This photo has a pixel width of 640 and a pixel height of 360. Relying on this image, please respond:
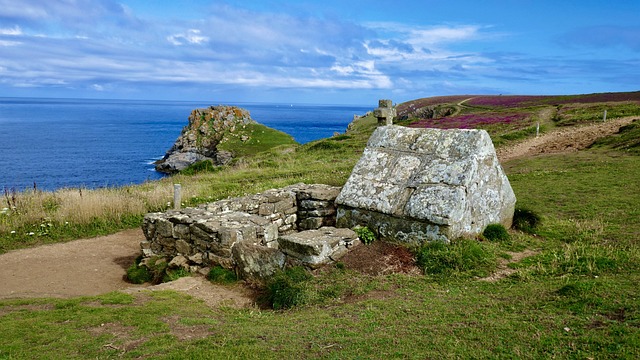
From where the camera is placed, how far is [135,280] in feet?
36.2

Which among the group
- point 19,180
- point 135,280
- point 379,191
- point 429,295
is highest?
point 379,191

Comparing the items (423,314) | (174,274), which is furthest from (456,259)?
(174,274)

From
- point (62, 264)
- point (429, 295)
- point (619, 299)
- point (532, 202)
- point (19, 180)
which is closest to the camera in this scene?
point (619, 299)

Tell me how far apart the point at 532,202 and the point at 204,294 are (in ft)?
37.7

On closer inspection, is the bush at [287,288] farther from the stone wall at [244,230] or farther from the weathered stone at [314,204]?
the weathered stone at [314,204]

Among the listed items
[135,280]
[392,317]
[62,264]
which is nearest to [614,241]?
[392,317]

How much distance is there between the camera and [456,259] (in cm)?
892

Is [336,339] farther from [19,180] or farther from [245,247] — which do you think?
[19,180]

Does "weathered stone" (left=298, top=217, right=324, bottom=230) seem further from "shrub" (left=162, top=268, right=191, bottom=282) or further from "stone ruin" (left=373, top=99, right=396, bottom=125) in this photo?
"stone ruin" (left=373, top=99, right=396, bottom=125)

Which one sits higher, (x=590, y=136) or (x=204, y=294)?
(x=590, y=136)

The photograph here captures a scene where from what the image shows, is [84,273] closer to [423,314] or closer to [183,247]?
[183,247]

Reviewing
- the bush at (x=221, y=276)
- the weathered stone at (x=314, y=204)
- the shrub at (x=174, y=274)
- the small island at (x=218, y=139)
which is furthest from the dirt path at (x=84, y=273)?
the small island at (x=218, y=139)

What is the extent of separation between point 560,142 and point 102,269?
28.7 m

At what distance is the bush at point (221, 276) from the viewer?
31.5 feet
